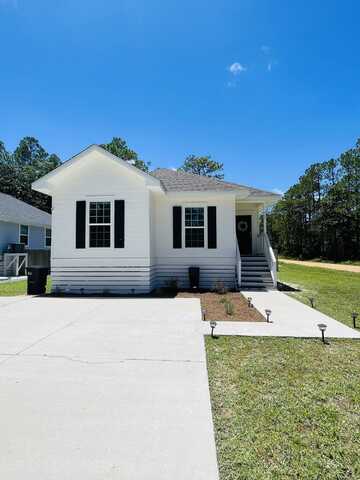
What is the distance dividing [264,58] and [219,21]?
275 centimetres

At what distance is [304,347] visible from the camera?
14.6 feet

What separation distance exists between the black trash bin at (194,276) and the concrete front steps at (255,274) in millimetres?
1876

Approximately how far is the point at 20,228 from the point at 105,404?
19.5m

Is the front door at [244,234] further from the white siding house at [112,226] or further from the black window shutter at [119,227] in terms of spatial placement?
the black window shutter at [119,227]

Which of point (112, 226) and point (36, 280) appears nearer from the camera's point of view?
point (36, 280)

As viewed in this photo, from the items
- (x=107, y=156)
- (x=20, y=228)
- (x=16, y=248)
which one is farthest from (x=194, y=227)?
(x=20, y=228)

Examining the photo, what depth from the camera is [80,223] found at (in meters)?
10.5

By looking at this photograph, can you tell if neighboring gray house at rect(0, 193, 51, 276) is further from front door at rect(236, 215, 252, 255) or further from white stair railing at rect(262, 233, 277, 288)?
white stair railing at rect(262, 233, 277, 288)

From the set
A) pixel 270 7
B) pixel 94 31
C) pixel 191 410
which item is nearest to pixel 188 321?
pixel 191 410

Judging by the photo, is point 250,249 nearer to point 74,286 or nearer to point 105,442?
point 74,286

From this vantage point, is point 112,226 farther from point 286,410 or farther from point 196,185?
point 286,410

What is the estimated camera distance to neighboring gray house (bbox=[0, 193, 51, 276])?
56.8ft

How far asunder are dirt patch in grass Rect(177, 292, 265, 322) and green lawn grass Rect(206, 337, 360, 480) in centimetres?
194

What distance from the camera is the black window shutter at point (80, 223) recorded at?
34.3 ft
